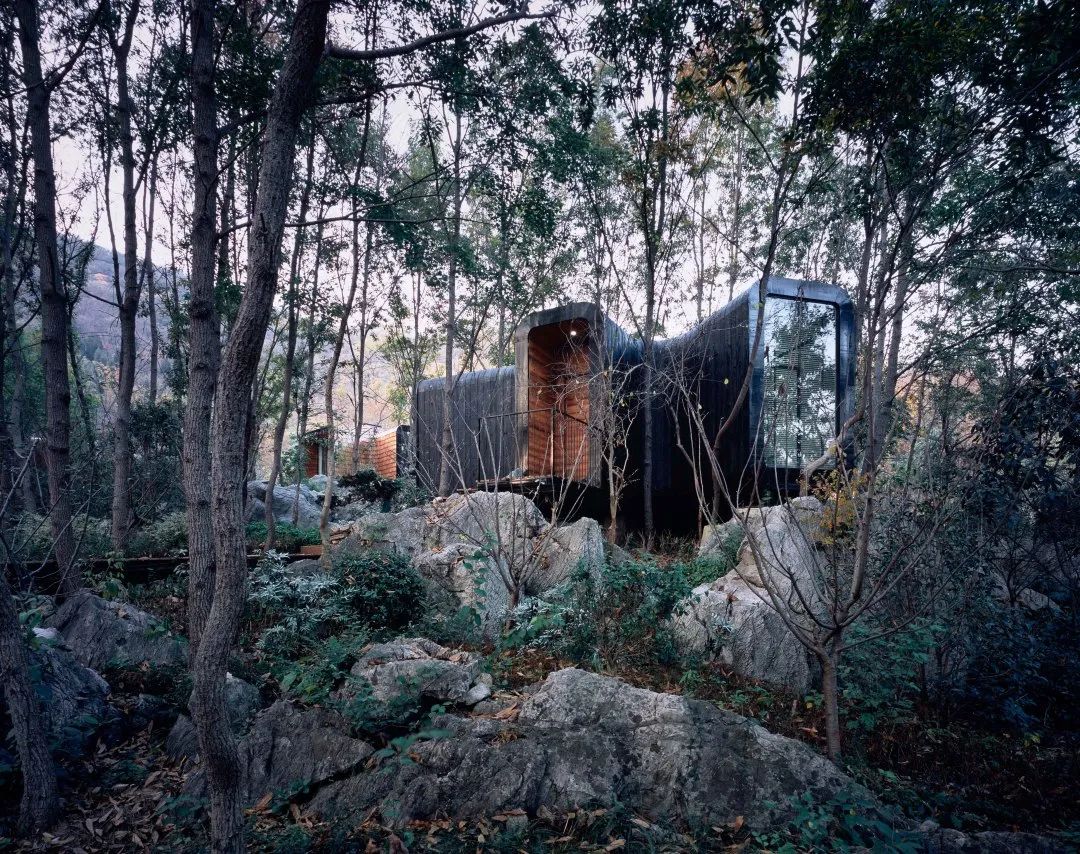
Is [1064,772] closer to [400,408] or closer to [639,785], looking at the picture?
[639,785]

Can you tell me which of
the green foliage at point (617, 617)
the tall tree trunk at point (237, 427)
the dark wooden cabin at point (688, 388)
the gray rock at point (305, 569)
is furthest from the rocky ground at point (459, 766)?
the dark wooden cabin at point (688, 388)

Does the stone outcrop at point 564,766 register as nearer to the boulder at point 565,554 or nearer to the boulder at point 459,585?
the boulder at point 459,585

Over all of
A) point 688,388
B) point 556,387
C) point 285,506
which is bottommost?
point 285,506

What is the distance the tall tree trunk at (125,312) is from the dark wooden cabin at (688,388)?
4.46 metres

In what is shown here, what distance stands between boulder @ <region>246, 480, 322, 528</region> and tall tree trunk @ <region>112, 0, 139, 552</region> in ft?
18.2

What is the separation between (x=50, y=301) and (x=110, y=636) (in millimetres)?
3714

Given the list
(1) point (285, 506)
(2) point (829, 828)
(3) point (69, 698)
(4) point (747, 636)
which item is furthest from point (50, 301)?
(1) point (285, 506)

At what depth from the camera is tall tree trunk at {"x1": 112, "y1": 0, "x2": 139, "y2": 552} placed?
7.61 metres

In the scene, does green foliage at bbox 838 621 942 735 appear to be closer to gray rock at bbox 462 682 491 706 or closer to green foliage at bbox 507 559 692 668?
green foliage at bbox 507 559 692 668

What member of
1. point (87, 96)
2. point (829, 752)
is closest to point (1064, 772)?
point (829, 752)

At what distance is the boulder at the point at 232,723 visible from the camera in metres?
4.23

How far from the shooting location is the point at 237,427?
2691mm

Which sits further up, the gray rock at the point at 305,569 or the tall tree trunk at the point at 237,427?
the tall tree trunk at the point at 237,427

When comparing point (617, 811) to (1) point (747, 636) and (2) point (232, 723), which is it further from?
(2) point (232, 723)
